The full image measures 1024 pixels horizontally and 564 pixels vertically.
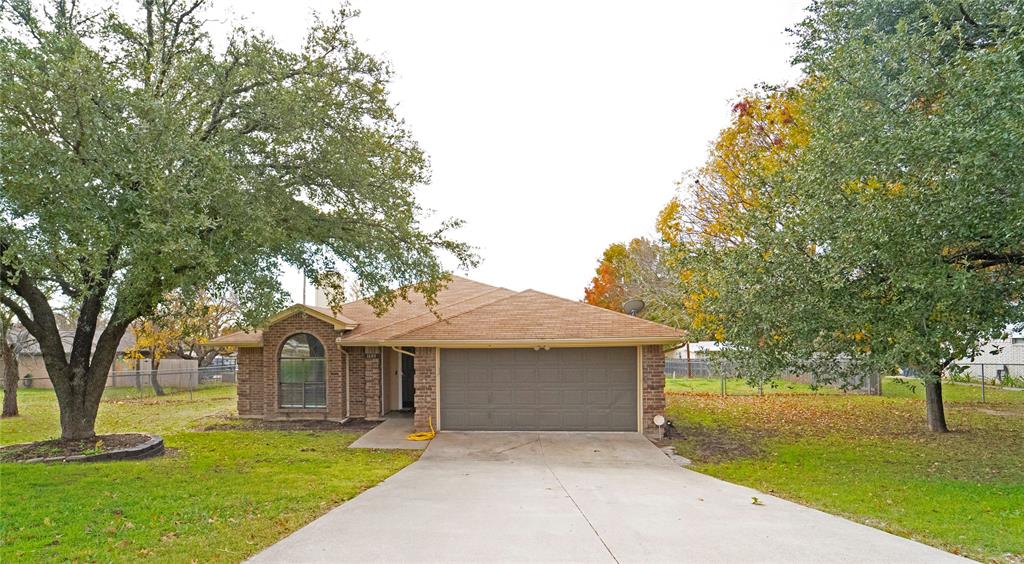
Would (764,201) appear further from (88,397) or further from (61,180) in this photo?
(88,397)

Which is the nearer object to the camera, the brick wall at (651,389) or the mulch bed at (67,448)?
the mulch bed at (67,448)

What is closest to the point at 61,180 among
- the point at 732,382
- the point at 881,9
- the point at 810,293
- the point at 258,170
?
the point at 258,170

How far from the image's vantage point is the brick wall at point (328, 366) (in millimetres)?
15453

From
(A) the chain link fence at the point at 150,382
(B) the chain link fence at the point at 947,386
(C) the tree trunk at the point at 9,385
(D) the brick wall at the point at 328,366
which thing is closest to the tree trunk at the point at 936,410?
(B) the chain link fence at the point at 947,386

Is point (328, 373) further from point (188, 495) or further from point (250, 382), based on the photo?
point (188, 495)

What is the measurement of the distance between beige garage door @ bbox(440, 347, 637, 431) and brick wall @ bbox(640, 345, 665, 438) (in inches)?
10.3

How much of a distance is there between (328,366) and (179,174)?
26.5ft

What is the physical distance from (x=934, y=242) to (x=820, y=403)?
1356cm

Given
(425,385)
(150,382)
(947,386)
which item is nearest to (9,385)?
(150,382)

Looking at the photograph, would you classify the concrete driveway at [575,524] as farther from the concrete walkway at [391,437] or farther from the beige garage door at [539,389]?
the beige garage door at [539,389]

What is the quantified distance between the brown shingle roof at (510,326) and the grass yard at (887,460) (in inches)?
102

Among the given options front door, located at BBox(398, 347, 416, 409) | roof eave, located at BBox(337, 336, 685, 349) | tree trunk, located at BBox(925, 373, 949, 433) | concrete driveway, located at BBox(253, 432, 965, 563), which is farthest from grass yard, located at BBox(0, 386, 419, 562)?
tree trunk, located at BBox(925, 373, 949, 433)

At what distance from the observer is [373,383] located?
15625 mm

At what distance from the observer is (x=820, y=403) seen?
1978 centimetres
